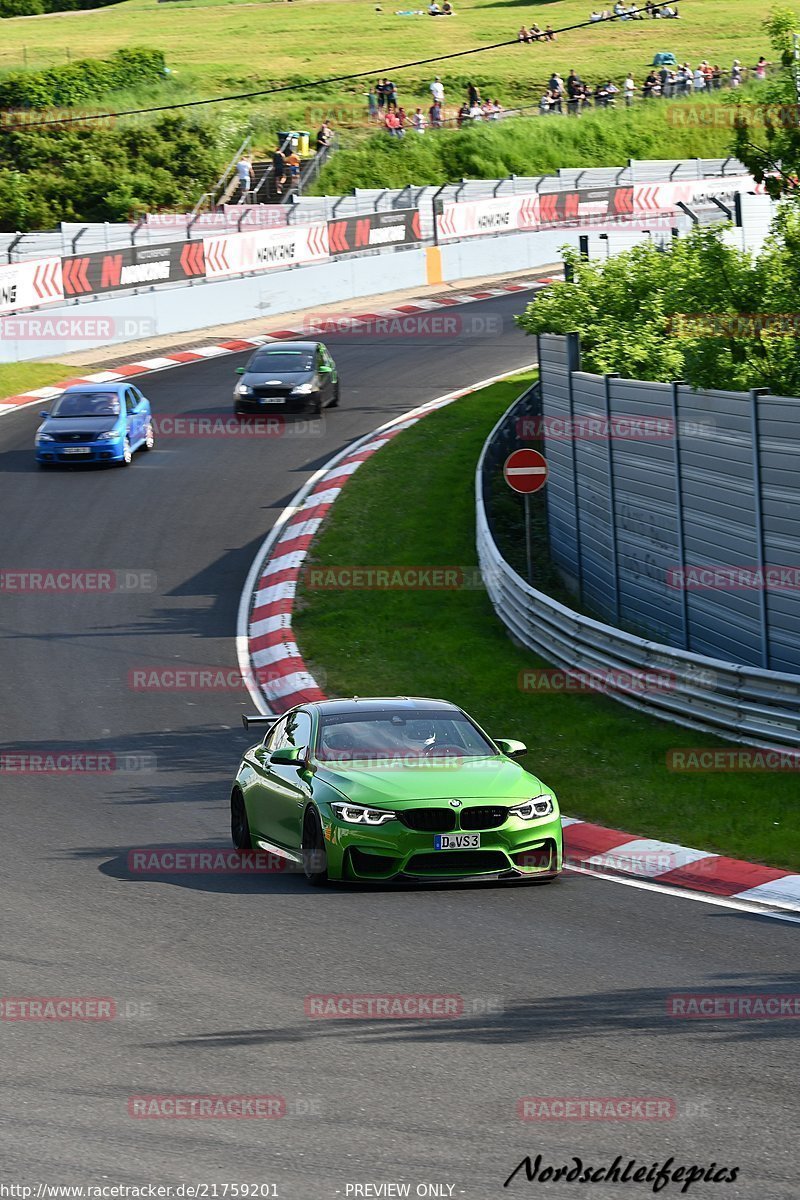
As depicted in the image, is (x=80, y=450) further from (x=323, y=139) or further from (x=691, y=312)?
(x=323, y=139)

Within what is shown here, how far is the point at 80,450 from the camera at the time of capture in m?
29.3

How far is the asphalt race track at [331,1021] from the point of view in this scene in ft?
23.1

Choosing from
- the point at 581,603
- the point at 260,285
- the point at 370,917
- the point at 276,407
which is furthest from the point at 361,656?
the point at 260,285

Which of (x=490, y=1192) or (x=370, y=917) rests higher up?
(x=490, y=1192)

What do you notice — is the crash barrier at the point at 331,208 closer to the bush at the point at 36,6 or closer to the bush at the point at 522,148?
the bush at the point at 522,148

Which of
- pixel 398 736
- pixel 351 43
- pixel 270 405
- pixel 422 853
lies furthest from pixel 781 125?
pixel 351 43

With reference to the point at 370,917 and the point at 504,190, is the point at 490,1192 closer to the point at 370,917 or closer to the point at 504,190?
the point at 370,917

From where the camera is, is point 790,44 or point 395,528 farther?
point 395,528

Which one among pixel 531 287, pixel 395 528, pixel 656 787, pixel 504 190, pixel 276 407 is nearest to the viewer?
pixel 656 787

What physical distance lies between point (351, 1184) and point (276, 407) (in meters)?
26.4

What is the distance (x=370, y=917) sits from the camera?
10992 millimetres

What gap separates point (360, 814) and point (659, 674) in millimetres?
5381

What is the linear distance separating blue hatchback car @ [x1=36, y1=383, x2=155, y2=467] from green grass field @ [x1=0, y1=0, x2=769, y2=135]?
45948mm

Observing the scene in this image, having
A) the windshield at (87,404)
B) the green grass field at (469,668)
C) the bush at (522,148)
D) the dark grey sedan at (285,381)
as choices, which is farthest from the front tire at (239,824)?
the bush at (522,148)
